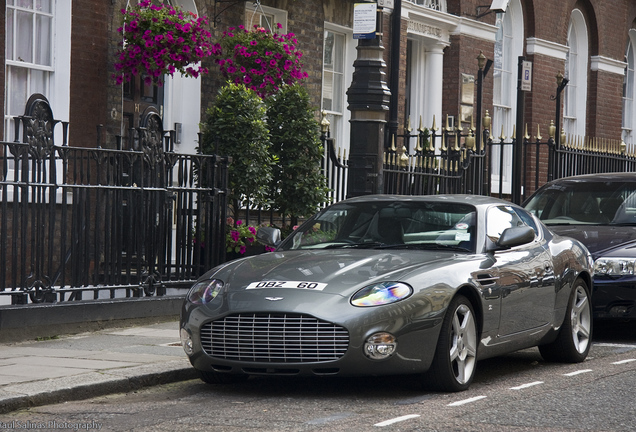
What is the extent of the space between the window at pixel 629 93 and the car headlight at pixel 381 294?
21.1 meters

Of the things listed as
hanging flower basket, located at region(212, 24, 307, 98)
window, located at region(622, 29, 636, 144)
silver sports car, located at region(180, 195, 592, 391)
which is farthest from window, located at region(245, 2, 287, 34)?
window, located at region(622, 29, 636, 144)

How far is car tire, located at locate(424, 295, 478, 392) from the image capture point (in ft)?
22.2

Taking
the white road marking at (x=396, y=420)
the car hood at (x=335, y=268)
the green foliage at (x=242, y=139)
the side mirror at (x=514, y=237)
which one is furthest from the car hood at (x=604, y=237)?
the white road marking at (x=396, y=420)

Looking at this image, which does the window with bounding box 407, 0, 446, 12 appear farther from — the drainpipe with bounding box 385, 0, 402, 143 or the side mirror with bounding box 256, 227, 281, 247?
the side mirror with bounding box 256, 227, 281, 247

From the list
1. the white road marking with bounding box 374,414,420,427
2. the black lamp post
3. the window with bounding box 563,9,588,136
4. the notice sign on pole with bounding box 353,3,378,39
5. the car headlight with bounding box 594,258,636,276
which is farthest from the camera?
the window with bounding box 563,9,588,136

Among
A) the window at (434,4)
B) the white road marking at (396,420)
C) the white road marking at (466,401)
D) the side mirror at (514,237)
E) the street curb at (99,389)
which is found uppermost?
the window at (434,4)

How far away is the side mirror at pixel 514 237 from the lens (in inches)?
300

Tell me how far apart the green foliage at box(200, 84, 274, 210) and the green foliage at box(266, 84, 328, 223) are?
1.66 ft

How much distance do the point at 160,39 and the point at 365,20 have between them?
2880 millimetres

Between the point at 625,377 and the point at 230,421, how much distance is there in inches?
127

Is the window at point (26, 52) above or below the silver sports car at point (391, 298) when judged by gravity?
above

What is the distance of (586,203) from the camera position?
11.3m

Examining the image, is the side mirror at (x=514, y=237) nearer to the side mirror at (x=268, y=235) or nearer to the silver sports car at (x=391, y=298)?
the silver sports car at (x=391, y=298)

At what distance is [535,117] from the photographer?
2203 centimetres
